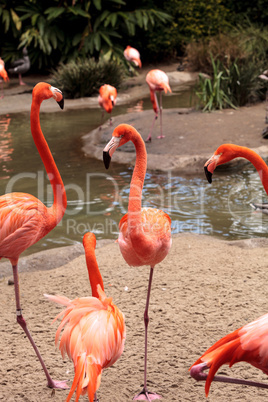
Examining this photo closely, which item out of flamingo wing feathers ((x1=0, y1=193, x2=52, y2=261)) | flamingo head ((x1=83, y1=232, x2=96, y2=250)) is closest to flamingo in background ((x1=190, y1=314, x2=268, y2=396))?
flamingo head ((x1=83, y1=232, x2=96, y2=250))

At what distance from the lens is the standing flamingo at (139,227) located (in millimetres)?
2428

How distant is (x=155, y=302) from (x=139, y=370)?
72 cm

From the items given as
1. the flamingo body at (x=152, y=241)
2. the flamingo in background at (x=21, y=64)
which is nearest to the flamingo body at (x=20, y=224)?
the flamingo body at (x=152, y=241)

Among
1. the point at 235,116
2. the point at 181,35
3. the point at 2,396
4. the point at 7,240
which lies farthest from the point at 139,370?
the point at 181,35

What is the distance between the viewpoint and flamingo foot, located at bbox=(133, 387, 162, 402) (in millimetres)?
2355

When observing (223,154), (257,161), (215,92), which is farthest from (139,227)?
(215,92)

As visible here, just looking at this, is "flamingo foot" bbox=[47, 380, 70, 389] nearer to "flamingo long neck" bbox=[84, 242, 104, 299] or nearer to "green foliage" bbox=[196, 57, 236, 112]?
"flamingo long neck" bbox=[84, 242, 104, 299]

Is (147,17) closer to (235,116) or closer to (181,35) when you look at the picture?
(181,35)

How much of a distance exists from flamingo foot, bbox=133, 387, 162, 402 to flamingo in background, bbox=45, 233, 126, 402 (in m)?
0.29

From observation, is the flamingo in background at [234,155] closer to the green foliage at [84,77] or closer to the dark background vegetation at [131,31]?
the dark background vegetation at [131,31]

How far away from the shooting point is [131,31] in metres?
14.8

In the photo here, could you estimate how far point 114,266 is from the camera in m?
3.82

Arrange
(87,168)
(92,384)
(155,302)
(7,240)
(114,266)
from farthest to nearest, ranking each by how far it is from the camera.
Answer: (87,168)
(114,266)
(155,302)
(7,240)
(92,384)

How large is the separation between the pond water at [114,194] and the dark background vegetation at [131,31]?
5.33 metres
